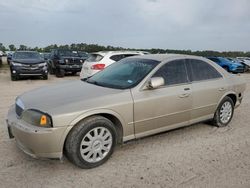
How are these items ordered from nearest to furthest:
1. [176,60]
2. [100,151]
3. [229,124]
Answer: [100,151] < [176,60] < [229,124]

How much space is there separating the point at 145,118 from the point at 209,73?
1.90m

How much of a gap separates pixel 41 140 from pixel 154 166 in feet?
5.11

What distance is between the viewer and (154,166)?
354cm

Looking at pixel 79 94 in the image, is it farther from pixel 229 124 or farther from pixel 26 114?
pixel 229 124

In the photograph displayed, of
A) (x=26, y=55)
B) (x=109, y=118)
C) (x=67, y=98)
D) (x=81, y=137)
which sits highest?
(x=26, y=55)

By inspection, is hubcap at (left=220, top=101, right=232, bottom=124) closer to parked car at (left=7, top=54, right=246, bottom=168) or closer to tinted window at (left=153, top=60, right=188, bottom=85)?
parked car at (left=7, top=54, right=246, bottom=168)

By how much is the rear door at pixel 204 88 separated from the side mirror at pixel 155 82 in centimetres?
91

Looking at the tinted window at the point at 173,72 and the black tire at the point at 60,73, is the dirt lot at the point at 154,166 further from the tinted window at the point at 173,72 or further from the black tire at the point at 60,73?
the black tire at the point at 60,73

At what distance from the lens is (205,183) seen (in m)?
3.11

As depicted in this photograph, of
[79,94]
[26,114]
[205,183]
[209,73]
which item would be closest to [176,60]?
[209,73]

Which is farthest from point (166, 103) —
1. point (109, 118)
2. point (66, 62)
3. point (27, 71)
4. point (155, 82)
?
point (66, 62)

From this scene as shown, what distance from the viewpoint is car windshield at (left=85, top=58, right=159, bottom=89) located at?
4.05m

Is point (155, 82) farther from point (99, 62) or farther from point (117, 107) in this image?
point (99, 62)

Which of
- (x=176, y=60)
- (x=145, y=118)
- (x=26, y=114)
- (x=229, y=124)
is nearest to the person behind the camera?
(x=26, y=114)
